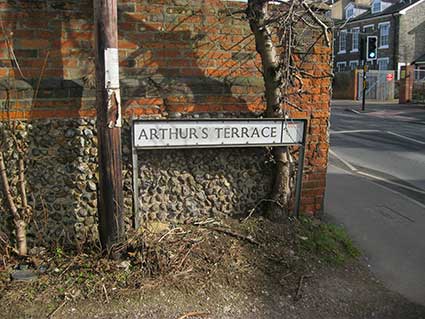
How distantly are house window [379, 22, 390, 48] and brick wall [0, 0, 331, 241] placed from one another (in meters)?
42.0

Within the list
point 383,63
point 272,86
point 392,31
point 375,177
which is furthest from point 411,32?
point 272,86

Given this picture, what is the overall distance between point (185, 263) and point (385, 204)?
11.2 feet

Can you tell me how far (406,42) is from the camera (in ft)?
134

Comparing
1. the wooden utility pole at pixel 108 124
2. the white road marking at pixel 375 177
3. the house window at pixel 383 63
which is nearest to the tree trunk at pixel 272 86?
the wooden utility pole at pixel 108 124

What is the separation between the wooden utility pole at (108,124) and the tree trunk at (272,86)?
4.37 ft

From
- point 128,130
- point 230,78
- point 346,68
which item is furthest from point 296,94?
point 346,68

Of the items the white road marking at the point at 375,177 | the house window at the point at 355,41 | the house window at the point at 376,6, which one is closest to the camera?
the white road marking at the point at 375,177

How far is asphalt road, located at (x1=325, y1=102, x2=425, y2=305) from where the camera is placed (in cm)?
416

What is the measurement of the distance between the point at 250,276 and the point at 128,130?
5.54 feet

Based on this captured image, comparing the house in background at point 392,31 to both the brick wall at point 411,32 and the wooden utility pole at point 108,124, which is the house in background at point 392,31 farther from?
the wooden utility pole at point 108,124

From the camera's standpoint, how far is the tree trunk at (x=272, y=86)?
4.06m

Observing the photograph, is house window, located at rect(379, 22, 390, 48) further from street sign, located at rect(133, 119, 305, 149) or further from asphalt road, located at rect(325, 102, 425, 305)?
street sign, located at rect(133, 119, 305, 149)

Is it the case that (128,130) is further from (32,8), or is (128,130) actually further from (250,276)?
(250,276)

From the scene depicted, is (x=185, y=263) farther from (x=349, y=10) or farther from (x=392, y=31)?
(x=349, y=10)
